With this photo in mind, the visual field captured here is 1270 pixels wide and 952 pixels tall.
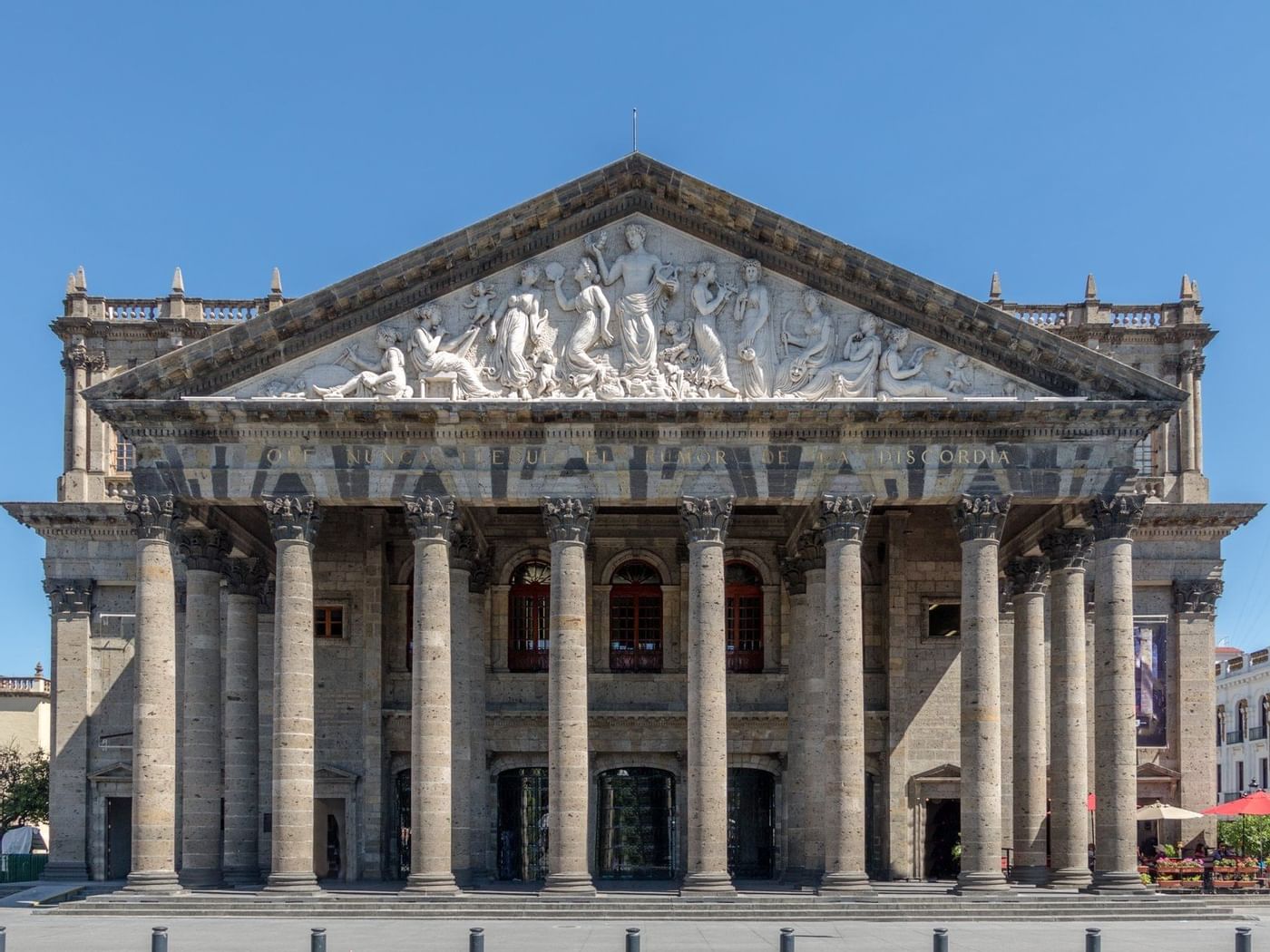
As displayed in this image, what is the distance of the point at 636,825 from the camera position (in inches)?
1941

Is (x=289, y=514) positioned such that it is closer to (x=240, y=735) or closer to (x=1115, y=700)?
(x=240, y=735)

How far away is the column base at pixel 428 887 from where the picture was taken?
128 feet

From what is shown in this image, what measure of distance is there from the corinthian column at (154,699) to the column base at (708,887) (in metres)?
12.1

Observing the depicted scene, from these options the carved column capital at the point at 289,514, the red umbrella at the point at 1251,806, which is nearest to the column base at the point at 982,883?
the red umbrella at the point at 1251,806

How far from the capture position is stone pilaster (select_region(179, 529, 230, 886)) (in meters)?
41.9

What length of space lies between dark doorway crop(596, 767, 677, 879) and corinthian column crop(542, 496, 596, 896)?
8.85 meters

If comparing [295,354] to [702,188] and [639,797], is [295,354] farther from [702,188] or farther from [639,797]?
[639,797]

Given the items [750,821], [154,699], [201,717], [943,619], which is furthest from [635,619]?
[154,699]

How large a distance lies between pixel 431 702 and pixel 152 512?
26.5 ft

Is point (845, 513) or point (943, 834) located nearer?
point (845, 513)

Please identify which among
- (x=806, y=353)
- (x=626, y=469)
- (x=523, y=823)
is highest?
(x=806, y=353)

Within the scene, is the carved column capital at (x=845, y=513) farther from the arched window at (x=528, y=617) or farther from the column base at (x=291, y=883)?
the column base at (x=291, y=883)

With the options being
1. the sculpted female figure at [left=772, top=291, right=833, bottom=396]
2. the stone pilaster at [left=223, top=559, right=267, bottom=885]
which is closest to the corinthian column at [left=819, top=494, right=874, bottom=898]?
the sculpted female figure at [left=772, top=291, right=833, bottom=396]

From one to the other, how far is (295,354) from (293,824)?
11.2m
